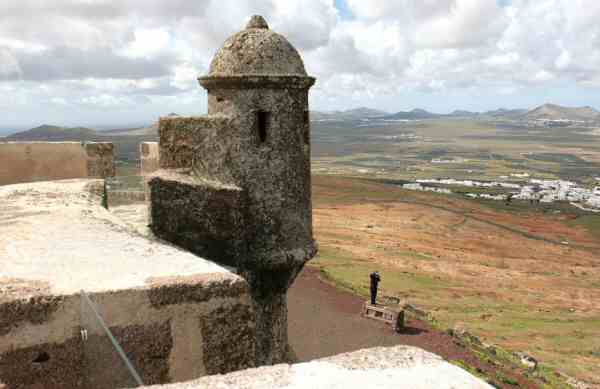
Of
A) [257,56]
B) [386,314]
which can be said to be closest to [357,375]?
[257,56]

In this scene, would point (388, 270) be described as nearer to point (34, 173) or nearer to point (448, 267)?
point (448, 267)

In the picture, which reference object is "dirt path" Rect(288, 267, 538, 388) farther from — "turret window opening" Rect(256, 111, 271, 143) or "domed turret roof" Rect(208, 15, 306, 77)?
"domed turret roof" Rect(208, 15, 306, 77)

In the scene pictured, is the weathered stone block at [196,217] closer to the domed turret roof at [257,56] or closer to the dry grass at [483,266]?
the domed turret roof at [257,56]

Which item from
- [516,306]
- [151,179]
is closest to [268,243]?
[151,179]

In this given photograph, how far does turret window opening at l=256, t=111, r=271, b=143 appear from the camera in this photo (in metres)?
9.15

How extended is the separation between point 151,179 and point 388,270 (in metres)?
28.0

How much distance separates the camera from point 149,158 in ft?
38.3

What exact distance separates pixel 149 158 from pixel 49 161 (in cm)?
308

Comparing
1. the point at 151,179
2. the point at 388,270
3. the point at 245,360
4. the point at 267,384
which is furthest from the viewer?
the point at 388,270

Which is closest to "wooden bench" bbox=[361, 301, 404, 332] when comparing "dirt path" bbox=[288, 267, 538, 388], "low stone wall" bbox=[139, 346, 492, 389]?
"dirt path" bbox=[288, 267, 538, 388]

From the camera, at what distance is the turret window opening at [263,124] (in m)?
9.15

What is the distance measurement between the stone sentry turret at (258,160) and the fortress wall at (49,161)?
487 centimetres

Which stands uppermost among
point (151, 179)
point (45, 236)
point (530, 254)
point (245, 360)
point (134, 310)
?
point (151, 179)

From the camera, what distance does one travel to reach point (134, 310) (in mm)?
5066
